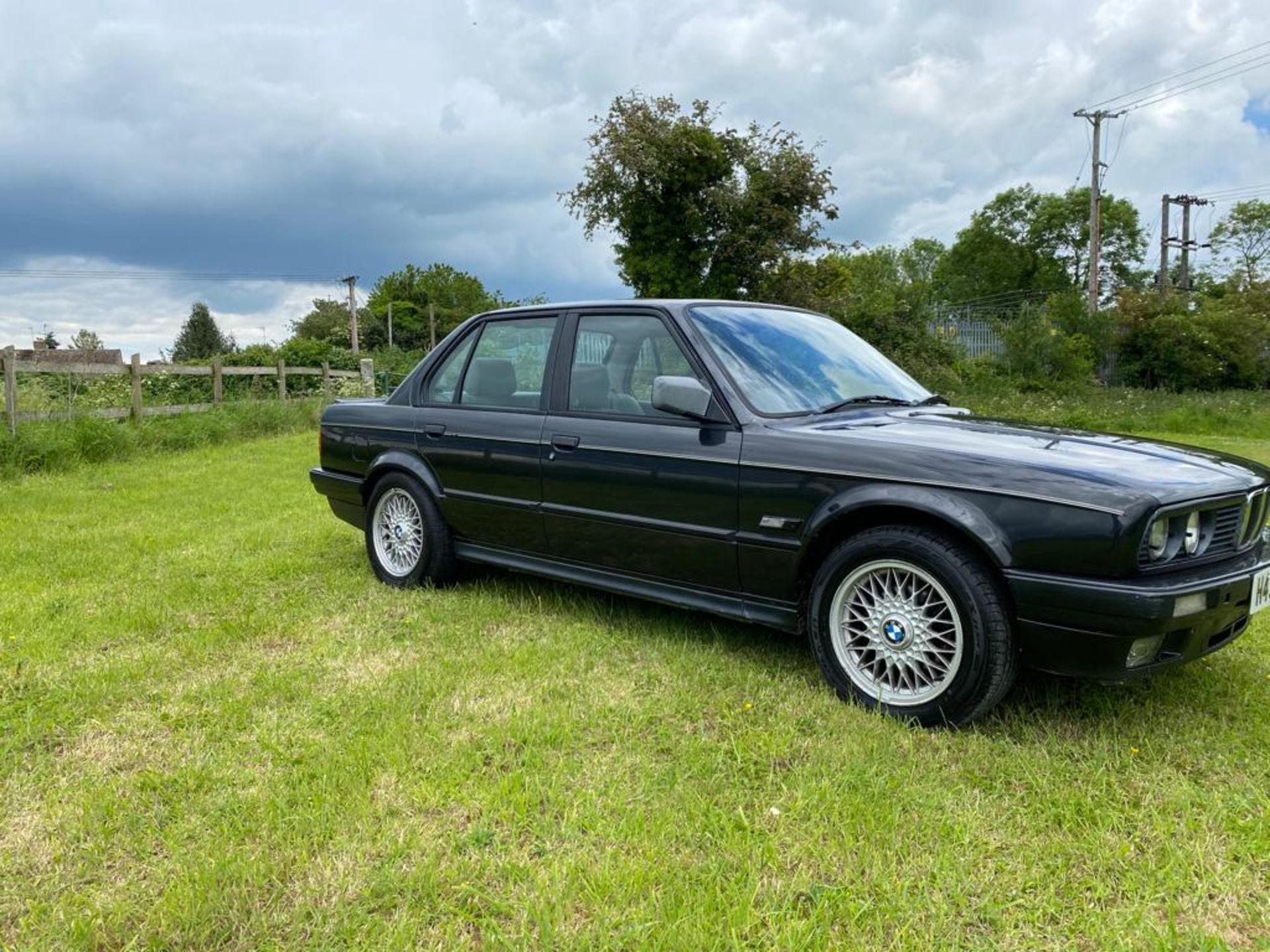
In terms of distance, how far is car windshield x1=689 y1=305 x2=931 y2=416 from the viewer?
368 centimetres

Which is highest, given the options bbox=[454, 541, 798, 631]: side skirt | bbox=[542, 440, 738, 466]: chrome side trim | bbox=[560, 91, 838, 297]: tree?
bbox=[560, 91, 838, 297]: tree

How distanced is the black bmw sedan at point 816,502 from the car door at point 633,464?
0.01m

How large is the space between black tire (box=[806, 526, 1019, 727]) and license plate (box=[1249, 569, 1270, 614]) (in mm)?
867

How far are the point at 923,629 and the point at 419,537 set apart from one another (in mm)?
2904

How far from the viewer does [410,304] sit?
6975 centimetres

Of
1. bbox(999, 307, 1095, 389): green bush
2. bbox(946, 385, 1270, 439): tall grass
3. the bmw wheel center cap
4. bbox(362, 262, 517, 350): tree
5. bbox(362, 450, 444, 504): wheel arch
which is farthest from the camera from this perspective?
bbox(362, 262, 517, 350): tree

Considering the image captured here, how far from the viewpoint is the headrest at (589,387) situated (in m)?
4.09

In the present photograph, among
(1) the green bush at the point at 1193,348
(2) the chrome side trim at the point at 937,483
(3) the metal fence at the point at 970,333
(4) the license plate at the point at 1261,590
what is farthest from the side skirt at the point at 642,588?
(1) the green bush at the point at 1193,348

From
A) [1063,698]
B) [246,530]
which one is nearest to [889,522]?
[1063,698]

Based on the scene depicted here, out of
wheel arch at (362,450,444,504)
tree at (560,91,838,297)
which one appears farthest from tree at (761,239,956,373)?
wheel arch at (362,450,444,504)

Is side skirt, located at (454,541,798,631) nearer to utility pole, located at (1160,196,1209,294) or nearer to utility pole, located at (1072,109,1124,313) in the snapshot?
utility pole, located at (1072,109,1124,313)

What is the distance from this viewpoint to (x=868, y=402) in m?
3.83

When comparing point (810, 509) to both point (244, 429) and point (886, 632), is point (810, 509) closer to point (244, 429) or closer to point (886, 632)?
point (886, 632)

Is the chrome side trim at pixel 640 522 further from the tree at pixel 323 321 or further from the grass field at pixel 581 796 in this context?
the tree at pixel 323 321
